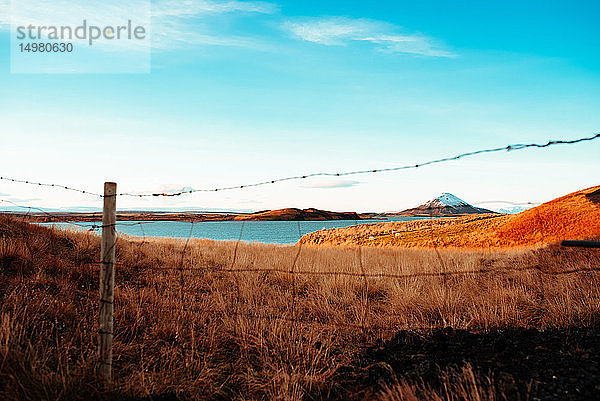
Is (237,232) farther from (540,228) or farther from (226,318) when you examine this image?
(226,318)

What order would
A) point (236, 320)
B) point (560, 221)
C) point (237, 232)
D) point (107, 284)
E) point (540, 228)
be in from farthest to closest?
point (237, 232) < point (540, 228) < point (560, 221) < point (236, 320) < point (107, 284)

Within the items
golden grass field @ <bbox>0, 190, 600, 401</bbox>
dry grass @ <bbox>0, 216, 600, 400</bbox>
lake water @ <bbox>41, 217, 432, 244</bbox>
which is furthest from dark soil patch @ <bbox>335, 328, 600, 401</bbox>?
lake water @ <bbox>41, 217, 432, 244</bbox>

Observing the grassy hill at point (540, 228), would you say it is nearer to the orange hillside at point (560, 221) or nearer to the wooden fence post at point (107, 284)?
the orange hillside at point (560, 221)

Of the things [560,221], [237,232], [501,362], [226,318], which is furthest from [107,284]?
[237,232]

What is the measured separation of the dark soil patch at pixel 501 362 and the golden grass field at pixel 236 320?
12 centimetres

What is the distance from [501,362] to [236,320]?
323 centimetres

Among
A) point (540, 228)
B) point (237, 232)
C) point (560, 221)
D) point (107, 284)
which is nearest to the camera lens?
point (107, 284)

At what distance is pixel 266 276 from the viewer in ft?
30.5

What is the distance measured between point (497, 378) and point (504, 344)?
3.07ft

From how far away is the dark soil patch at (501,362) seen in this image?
323cm

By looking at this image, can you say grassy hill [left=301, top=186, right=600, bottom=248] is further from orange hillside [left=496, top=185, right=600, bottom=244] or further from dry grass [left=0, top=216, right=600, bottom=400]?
dry grass [left=0, top=216, right=600, bottom=400]

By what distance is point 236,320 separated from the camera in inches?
212

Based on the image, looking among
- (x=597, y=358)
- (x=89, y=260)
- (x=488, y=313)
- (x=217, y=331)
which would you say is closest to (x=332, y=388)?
(x=217, y=331)

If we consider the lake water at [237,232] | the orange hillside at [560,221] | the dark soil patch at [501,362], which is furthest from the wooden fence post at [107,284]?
the orange hillside at [560,221]
